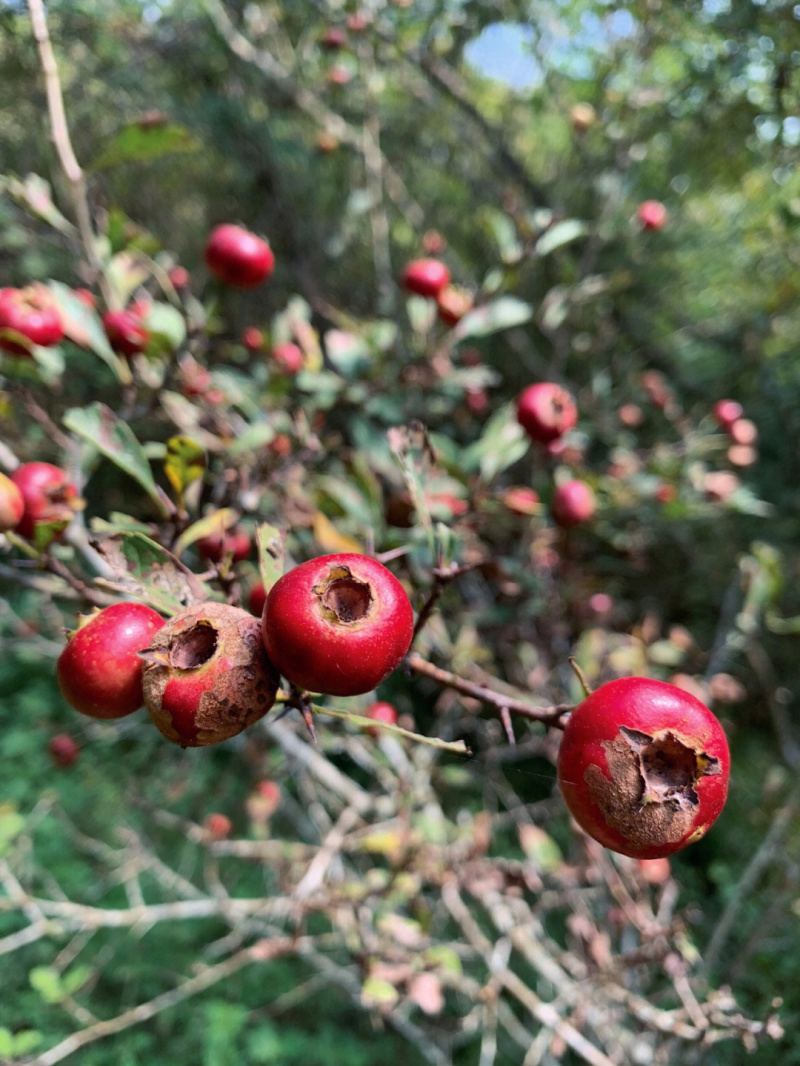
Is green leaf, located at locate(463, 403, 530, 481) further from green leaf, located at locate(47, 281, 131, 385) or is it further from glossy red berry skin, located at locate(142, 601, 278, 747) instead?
glossy red berry skin, located at locate(142, 601, 278, 747)

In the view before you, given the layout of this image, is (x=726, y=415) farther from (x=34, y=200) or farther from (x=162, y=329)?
(x=34, y=200)

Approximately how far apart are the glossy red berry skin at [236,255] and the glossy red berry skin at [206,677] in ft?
3.24

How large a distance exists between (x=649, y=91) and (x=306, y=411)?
1498mm

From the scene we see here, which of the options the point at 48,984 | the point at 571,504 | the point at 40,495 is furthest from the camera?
the point at 571,504

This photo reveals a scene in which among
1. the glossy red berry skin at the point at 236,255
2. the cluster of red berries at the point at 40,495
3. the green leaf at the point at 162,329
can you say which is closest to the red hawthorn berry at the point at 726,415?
the glossy red berry skin at the point at 236,255

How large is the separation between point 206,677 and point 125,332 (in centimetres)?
86

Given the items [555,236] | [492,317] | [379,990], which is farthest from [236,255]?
[379,990]

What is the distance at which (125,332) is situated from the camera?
1145 mm

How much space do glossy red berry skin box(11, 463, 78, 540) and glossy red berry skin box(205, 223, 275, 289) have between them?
2.09ft

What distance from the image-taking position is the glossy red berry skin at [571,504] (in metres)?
1.33

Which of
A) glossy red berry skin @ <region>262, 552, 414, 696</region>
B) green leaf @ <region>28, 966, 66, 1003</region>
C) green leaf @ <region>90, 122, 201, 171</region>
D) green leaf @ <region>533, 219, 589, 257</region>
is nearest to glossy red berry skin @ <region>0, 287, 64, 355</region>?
green leaf @ <region>90, 122, 201, 171</region>

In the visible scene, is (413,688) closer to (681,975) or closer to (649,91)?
(681,975)

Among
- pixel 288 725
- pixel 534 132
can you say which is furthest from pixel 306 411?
pixel 534 132

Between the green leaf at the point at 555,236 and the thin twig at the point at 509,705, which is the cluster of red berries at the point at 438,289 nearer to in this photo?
the green leaf at the point at 555,236
